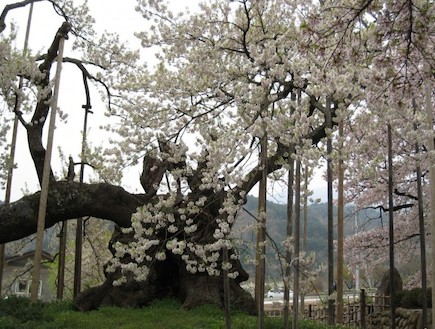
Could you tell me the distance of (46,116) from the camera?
11.0 metres

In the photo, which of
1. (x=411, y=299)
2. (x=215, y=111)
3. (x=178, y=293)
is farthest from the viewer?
(x=411, y=299)

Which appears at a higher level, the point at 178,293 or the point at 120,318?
the point at 178,293

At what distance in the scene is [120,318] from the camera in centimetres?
901

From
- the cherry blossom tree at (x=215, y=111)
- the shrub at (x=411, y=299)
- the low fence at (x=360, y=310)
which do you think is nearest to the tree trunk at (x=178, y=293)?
the cherry blossom tree at (x=215, y=111)

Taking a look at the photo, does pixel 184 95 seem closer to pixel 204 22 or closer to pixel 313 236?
pixel 204 22

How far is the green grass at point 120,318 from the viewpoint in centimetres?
823

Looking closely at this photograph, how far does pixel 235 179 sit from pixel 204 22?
362 centimetres

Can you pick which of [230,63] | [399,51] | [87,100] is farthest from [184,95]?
[399,51]

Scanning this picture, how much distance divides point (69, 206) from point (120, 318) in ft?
9.02

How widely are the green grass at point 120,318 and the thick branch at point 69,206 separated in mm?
1575

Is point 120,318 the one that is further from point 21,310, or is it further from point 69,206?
point 69,206

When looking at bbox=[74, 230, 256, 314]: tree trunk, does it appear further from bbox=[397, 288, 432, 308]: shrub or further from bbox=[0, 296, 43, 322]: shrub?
bbox=[397, 288, 432, 308]: shrub

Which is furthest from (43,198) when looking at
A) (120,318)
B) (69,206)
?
(120,318)

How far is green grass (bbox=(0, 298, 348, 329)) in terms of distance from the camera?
823cm
